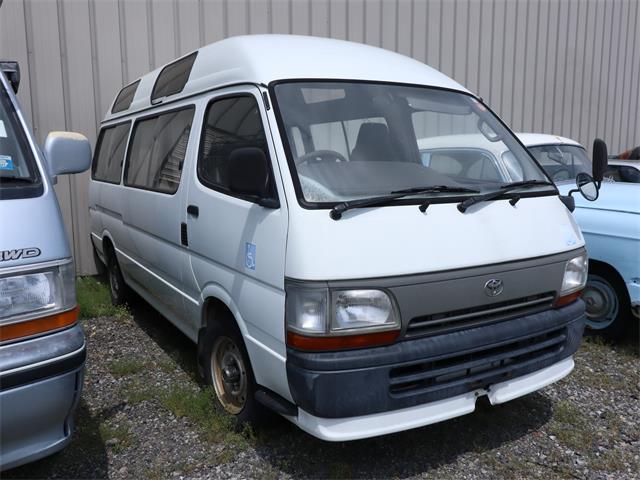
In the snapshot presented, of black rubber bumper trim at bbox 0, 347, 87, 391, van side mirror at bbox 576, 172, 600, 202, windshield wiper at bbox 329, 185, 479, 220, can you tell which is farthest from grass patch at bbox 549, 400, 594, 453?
black rubber bumper trim at bbox 0, 347, 87, 391

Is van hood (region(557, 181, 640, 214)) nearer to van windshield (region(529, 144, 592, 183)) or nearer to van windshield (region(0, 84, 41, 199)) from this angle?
van windshield (region(529, 144, 592, 183))

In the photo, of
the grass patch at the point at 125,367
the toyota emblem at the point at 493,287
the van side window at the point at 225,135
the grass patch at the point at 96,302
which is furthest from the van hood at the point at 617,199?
the grass patch at the point at 96,302

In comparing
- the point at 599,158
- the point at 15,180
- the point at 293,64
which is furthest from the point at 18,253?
the point at 599,158

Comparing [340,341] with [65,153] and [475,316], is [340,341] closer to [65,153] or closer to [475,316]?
[475,316]

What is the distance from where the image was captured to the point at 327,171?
9.29ft

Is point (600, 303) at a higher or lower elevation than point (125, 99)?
lower

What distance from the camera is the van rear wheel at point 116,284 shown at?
18.4 ft

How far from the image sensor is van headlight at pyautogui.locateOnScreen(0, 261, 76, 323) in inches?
84.4

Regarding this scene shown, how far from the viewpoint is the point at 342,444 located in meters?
3.12

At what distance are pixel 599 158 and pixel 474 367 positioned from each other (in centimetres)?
196

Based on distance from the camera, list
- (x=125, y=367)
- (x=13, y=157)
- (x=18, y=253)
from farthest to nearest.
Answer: (x=125, y=367), (x=13, y=157), (x=18, y=253)

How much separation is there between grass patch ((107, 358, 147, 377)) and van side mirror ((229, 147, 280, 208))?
212 cm

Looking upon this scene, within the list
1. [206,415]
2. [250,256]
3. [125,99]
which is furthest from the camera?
[125,99]

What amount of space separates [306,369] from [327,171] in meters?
1.02
